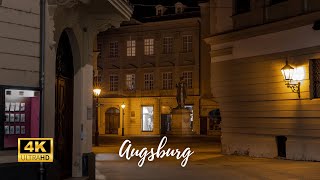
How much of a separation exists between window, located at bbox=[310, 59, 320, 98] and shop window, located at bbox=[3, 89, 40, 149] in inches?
485

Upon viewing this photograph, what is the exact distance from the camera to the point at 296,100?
70.0ft

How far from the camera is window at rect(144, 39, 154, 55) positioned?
6207 cm

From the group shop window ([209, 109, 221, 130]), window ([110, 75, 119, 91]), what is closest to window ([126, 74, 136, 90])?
window ([110, 75, 119, 91])

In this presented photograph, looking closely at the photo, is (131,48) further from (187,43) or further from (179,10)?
(187,43)

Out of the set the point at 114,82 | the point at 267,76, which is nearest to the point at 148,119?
the point at 114,82

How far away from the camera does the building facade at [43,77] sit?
35.3ft

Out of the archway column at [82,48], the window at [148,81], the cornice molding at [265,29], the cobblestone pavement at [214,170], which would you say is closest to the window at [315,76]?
the cornice molding at [265,29]

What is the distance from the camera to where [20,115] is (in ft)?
36.3

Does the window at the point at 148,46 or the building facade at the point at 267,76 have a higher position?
the window at the point at 148,46

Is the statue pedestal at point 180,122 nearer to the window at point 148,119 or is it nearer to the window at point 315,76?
the window at point 148,119

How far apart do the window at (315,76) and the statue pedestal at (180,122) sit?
26311 millimetres

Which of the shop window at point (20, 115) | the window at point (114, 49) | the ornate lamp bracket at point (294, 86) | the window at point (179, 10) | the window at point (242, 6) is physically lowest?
the shop window at point (20, 115)

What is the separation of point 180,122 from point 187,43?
14.9m

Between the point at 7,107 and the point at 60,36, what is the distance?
132 inches
